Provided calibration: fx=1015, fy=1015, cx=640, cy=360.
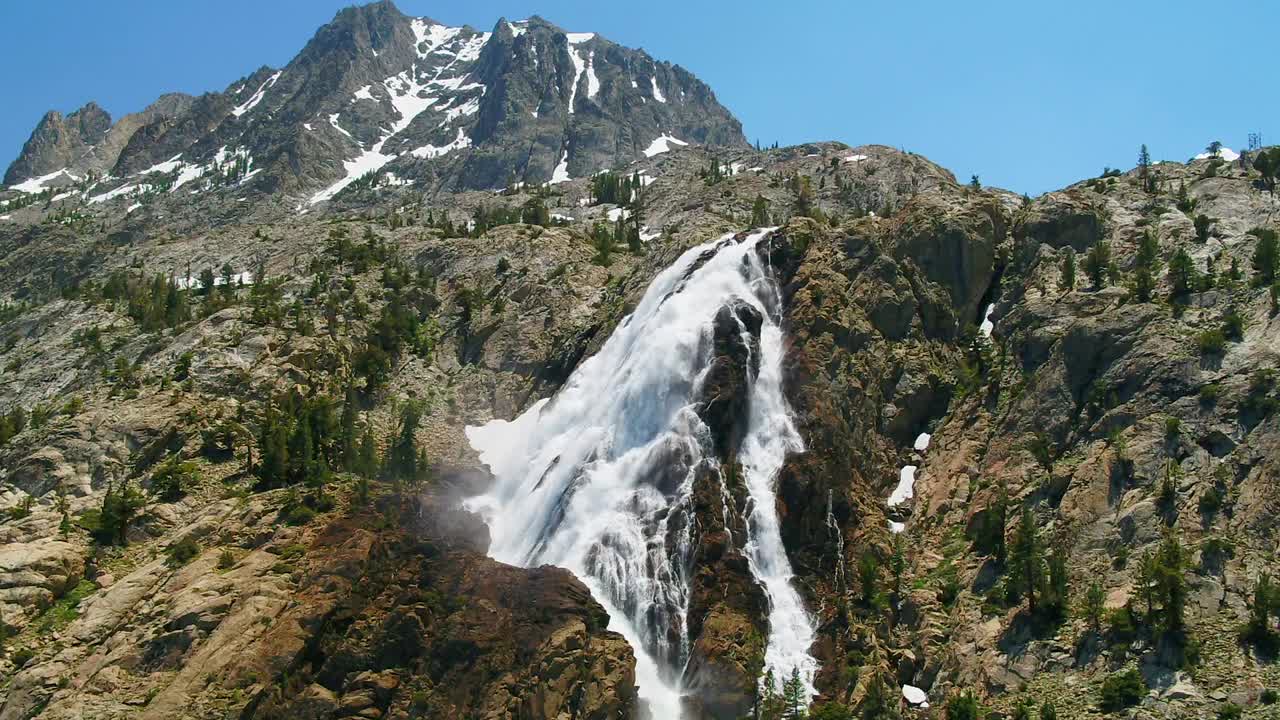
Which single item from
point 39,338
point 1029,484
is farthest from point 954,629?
point 39,338

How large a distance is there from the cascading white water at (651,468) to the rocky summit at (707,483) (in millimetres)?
258

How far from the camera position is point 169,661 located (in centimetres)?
4975

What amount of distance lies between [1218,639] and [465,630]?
35.2 meters

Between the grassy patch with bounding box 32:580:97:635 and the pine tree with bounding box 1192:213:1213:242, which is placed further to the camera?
the pine tree with bounding box 1192:213:1213:242

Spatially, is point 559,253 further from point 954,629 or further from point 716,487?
point 954,629

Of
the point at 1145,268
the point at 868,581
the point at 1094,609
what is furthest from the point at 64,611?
the point at 1145,268

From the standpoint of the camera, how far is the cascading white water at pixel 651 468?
5597cm

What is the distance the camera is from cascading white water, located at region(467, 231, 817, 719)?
5597 centimetres

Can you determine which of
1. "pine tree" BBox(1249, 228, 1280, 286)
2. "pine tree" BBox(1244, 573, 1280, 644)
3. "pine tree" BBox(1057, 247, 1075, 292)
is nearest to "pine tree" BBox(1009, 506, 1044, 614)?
"pine tree" BBox(1244, 573, 1280, 644)

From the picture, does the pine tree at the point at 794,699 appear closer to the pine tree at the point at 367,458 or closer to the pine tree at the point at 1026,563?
the pine tree at the point at 1026,563

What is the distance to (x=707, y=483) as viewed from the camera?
6156 centimetres

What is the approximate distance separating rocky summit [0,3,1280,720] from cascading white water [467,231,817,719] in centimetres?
26

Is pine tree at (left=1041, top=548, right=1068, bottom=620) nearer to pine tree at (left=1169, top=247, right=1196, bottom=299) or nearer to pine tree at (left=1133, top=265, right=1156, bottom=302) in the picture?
pine tree at (left=1133, top=265, right=1156, bottom=302)

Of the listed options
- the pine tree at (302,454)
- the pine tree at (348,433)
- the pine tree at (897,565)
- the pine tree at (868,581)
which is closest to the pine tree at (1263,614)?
the pine tree at (897,565)
